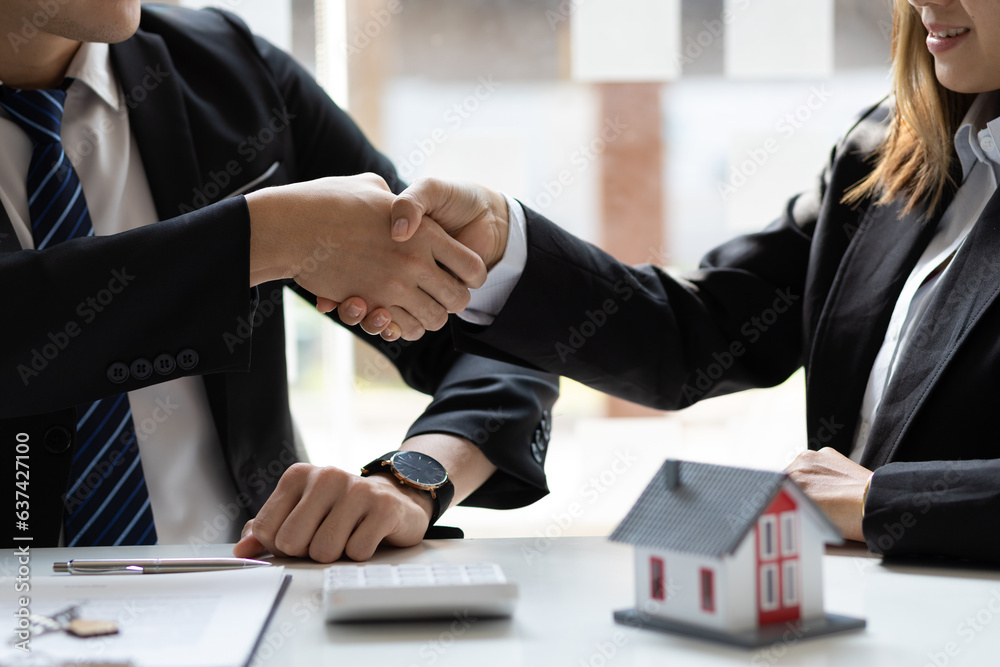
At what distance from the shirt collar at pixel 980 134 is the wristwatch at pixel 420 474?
0.81 meters

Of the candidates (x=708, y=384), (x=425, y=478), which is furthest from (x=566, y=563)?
(x=708, y=384)

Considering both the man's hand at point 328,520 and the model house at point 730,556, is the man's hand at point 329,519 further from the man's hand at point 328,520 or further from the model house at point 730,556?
the model house at point 730,556

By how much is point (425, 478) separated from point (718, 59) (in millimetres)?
2269

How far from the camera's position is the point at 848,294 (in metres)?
1.33

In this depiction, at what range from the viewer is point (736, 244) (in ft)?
5.13

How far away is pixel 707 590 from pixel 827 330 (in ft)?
2.50

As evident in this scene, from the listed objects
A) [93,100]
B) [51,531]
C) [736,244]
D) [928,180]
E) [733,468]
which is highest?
[93,100]

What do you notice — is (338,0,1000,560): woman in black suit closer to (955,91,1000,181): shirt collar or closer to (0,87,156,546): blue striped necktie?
(955,91,1000,181): shirt collar

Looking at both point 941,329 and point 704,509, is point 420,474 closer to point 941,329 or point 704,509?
point 704,509

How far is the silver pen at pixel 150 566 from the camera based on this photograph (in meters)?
0.88

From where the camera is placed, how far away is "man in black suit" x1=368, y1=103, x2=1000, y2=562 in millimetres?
916

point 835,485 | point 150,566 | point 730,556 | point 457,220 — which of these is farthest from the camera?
point 457,220

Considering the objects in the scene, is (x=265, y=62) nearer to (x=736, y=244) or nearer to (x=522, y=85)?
(x=736, y=244)

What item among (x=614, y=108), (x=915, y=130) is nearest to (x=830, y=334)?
(x=915, y=130)
